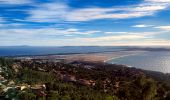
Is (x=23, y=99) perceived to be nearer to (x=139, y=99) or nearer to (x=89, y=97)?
(x=89, y=97)

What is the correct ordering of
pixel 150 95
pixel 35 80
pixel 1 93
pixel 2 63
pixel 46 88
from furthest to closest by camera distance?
pixel 2 63 < pixel 35 80 < pixel 46 88 < pixel 1 93 < pixel 150 95

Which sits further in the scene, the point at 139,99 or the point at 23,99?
the point at 23,99

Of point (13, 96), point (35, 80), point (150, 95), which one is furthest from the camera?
point (35, 80)

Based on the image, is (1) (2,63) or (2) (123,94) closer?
(2) (123,94)

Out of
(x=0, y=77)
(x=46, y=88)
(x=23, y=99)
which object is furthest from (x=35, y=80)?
(x=23, y=99)

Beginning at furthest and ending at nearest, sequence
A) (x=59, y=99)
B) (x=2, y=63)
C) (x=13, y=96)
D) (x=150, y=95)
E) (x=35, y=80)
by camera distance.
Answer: (x=2, y=63)
(x=35, y=80)
(x=13, y=96)
(x=59, y=99)
(x=150, y=95)

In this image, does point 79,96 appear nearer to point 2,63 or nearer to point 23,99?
point 23,99

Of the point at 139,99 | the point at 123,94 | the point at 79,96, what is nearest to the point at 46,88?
the point at 79,96

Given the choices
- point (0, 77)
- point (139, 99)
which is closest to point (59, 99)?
point (139, 99)

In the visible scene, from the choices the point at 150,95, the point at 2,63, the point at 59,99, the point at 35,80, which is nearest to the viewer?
the point at 150,95
